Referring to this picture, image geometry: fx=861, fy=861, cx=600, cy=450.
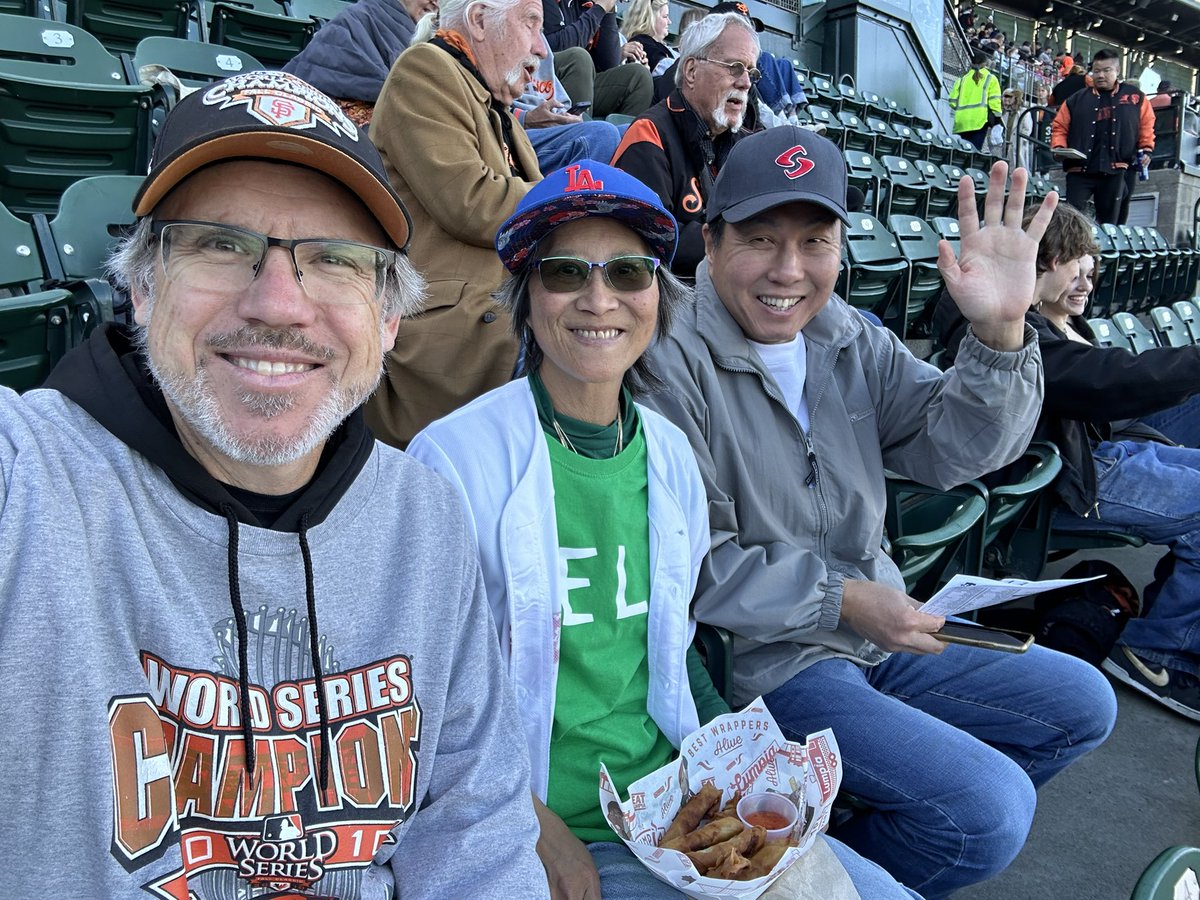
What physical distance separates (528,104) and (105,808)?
13.1ft

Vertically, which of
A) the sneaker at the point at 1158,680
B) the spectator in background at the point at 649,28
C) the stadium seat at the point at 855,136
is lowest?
the sneaker at the point at 1158,680

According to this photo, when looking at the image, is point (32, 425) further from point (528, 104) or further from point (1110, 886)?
point (528, 104)

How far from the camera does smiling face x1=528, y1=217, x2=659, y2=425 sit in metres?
1.66

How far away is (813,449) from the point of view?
2.13m

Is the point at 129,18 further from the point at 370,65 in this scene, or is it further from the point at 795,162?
the point at 795,162

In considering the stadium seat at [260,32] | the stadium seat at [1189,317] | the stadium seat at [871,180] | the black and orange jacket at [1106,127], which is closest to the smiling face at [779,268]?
the stadium seat at [260,32]

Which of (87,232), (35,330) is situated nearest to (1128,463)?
(35,330)

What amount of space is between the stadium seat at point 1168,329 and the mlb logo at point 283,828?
6180mm

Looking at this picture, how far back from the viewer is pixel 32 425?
0.99m

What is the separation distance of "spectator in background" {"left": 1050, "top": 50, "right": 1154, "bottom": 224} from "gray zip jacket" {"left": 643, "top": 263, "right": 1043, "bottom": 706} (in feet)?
35.2

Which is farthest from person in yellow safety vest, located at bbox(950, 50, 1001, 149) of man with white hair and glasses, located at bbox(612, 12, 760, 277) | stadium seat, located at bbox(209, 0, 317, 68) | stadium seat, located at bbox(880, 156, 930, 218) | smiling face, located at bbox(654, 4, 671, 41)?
man with white hair and glasses, located at bbox(612, 12, 760, 277)

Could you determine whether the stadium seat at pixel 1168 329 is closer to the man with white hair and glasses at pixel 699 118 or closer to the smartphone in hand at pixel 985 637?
the man with white hair and glasses at pixel 699 118

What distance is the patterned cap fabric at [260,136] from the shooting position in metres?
A: 1.05

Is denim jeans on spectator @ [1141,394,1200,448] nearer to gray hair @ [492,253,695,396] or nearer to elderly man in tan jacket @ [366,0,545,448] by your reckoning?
gray hair @ [492,253,695,396]
